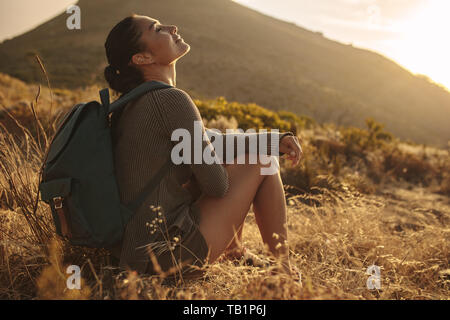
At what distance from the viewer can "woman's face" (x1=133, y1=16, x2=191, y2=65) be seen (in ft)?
6.03

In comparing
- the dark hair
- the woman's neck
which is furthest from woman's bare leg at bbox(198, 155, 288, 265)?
the dark hair

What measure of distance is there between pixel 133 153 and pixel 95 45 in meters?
37.1

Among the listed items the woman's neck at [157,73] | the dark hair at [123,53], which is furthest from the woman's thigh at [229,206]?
the dark hair at [123,53]

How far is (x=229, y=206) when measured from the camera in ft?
6.23

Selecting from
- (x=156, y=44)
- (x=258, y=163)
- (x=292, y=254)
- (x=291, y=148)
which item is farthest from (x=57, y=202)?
(x=292, y=254)

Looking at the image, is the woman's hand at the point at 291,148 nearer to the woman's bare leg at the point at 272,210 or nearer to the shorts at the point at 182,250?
the woman's bare leg at the point at 272,210

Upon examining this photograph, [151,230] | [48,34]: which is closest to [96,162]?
[151,230]

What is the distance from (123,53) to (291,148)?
1.11 m

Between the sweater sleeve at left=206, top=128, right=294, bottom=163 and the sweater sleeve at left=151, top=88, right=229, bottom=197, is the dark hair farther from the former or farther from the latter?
the sweater sleeve at left=206, top=128, right=294, bottom=163

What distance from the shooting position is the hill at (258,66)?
27531 mm

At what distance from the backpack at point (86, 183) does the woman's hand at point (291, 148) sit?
847mm

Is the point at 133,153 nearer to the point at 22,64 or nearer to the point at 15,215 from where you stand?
the point at 15,215

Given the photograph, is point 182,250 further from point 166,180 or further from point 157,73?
point 157,73

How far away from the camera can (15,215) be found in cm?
242
